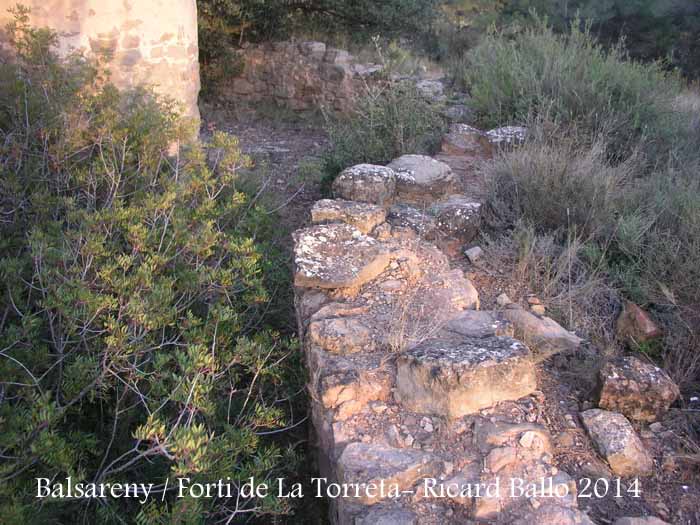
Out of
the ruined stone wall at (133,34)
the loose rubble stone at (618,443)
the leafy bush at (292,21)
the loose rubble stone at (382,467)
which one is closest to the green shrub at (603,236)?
the loose rubble stone at (618,443)

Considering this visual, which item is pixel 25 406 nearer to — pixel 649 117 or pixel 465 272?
pixel 465 272

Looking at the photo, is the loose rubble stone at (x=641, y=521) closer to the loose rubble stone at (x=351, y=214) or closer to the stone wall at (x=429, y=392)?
the stone wall at (x=429, y=392)

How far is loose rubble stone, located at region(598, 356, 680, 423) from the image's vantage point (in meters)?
2.44

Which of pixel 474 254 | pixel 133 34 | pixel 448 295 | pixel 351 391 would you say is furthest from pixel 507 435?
pixel 133 34

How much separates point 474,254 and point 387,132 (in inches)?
68.9

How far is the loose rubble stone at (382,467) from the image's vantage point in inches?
81.0

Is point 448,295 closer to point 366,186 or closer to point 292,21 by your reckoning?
point 366,186

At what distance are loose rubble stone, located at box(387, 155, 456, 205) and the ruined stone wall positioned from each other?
188 centimetres

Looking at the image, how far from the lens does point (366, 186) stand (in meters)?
3.75

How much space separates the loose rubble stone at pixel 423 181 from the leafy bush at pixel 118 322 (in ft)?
2.93

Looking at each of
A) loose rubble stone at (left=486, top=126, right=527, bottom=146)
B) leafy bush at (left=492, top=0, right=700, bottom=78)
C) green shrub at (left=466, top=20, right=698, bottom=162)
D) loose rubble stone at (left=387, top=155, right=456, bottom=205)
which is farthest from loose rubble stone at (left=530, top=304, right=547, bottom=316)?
leafy bush at (left=492, top=0, right=700, bottom=78)

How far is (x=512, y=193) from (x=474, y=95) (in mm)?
2118

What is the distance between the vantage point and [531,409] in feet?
7.57

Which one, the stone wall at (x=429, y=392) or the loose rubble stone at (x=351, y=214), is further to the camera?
the loose rubble stone at (x=351, y=214)
